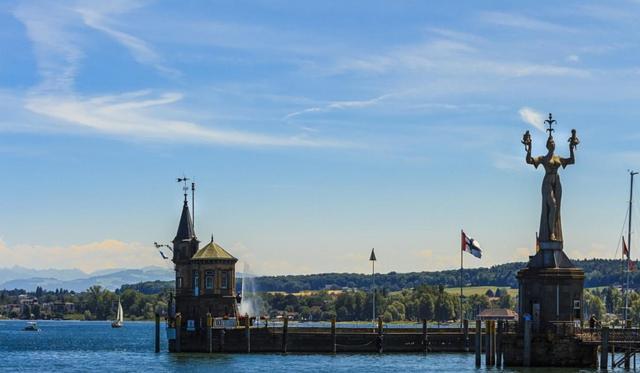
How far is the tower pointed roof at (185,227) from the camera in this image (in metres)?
123

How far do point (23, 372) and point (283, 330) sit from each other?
73.6 feet

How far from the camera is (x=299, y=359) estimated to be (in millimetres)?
107750

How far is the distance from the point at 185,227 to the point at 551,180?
1861 inches

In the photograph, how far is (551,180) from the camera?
282ft

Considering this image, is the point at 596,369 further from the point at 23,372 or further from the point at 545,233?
the point at 23,372

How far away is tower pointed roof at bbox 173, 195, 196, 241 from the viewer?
404 ft

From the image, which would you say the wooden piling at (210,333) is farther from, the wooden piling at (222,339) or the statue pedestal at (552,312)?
the statue pedestal at (552,312)

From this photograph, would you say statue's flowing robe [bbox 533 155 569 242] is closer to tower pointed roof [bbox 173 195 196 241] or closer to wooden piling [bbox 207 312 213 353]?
wooden piling [bbox 207 312 213 353]

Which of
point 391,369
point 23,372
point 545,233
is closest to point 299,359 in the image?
point 391,369

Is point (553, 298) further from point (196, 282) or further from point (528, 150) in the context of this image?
point (196, 282)

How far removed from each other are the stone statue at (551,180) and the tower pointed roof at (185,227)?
149 feet

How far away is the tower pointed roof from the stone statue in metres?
45.5

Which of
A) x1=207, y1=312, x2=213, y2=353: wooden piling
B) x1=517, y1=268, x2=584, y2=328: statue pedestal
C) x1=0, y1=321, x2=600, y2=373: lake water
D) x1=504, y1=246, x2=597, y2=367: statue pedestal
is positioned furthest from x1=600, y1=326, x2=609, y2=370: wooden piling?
x1=207, y1=312, x2=213, y2=353: wooden piling

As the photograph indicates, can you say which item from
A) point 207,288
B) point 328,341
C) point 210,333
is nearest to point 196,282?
point 207,288
